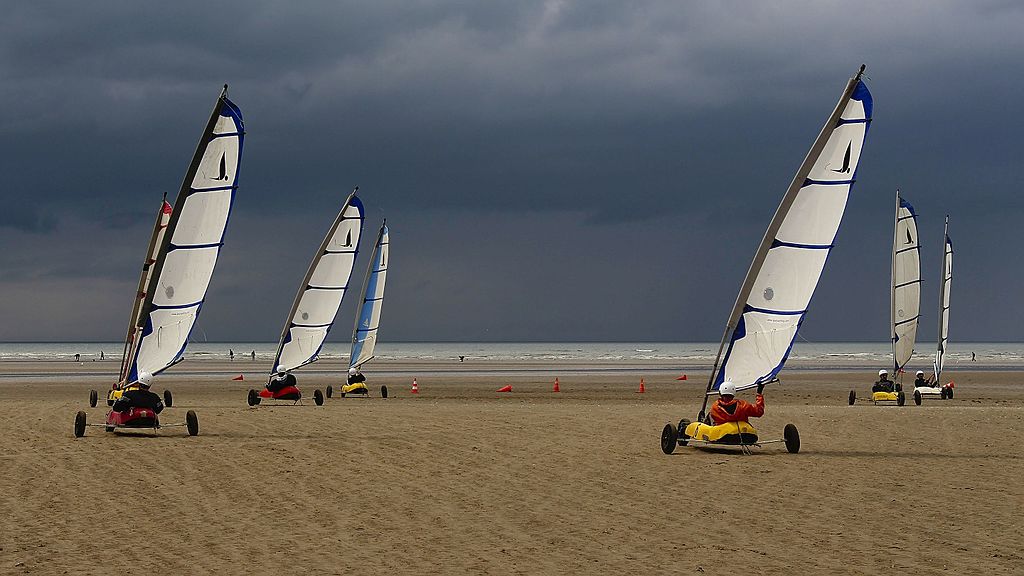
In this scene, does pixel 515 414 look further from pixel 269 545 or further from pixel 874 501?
pixel 269 545

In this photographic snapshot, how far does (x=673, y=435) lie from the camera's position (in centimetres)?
1680

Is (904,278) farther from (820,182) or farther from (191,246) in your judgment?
(191,246)

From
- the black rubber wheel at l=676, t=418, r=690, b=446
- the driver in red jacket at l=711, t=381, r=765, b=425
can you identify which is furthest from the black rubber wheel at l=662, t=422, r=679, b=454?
the driver in red jacket at l=711, t=381, r=765, b=425

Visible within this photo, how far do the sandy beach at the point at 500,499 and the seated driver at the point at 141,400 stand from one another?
0.52 meters

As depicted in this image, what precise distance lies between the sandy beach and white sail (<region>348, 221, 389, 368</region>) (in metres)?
19.9

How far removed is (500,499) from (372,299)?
3155 cm

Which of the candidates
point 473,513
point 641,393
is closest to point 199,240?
point 473,513

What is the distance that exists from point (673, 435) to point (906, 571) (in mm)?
7842

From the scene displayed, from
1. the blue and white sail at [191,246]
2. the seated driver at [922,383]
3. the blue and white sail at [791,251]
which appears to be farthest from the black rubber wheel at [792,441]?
the seated driver at [922,383]

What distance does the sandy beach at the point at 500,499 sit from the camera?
31.3ft

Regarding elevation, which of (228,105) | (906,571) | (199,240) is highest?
(228,105)

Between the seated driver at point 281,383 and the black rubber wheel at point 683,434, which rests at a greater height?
the seated driver at point 281,383

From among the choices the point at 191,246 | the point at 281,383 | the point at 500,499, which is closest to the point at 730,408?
the point at 500,499

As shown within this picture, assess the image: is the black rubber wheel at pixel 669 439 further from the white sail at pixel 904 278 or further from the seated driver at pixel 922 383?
the white sail at pixel 904 278
